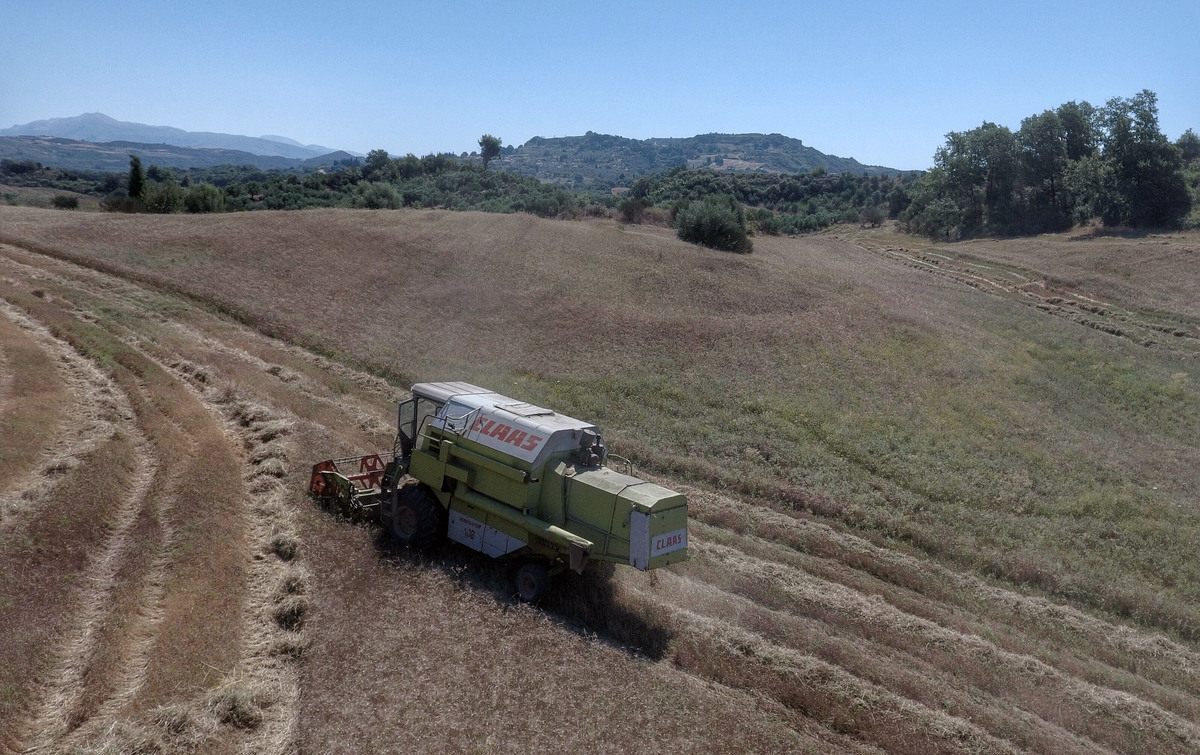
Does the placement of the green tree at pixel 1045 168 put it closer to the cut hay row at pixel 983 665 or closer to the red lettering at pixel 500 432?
the cut hay row at pixel 983 665

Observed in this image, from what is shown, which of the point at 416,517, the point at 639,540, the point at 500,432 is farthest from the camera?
the point at 416,517

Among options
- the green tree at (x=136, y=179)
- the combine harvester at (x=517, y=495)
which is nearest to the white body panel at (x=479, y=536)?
the combine harvester at (x=517, y=495)

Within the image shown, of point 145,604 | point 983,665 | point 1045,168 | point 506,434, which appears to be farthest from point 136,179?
point 1045,168

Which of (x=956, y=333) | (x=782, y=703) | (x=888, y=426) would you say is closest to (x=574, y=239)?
(x=956, y=333)

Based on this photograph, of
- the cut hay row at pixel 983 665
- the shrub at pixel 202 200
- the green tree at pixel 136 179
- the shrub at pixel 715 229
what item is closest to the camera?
the cut hay row at pixel 983 665

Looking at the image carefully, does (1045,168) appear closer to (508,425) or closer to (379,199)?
(379,199)

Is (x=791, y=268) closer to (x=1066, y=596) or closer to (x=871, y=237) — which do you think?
(x=1066, y=596)
